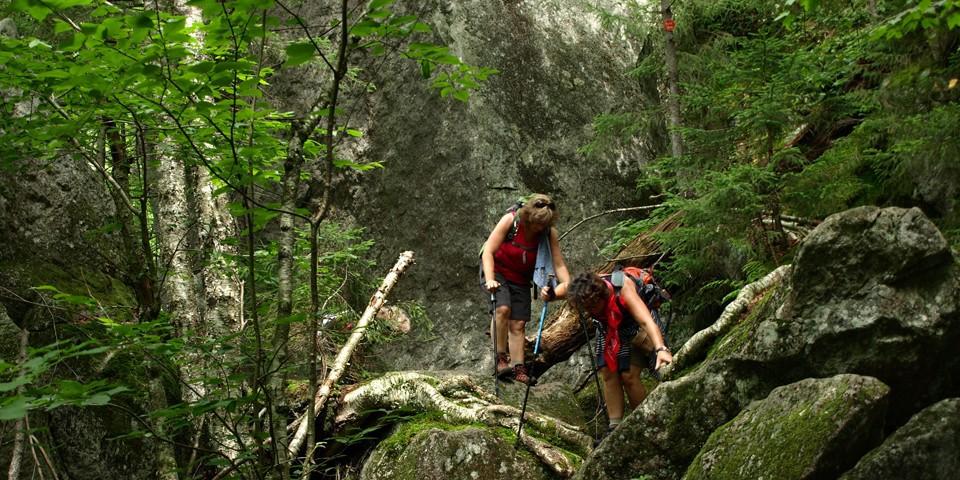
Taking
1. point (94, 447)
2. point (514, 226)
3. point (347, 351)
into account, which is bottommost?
point (94, 447)

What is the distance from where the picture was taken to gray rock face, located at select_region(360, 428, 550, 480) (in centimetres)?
604

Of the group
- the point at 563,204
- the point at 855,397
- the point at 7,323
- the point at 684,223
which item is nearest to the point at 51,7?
the point at 7,323

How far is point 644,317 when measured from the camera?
19.7 feet

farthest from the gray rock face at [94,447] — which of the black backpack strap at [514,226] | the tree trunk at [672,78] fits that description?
the tree trunk at [672,78]

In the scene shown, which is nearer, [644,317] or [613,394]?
[644,317]

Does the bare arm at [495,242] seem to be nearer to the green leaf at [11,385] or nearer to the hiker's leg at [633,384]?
the hiker's leg at [633,384]

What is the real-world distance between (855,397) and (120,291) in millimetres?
6275

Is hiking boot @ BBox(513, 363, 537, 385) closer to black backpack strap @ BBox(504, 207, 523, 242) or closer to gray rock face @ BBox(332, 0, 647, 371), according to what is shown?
black backpack strap @ BBox(504, 207, 523, 242)

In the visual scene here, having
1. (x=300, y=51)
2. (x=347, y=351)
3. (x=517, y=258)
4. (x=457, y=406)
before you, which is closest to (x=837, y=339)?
(x=517, y=258)

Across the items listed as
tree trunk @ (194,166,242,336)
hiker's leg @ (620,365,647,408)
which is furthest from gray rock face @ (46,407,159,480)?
hiker's leg @ (620,365,647,408)

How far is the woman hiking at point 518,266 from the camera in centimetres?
681

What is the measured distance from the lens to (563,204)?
11.5 meters

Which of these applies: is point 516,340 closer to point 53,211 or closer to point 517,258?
point 517,258

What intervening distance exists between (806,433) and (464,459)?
2874 millimetres
